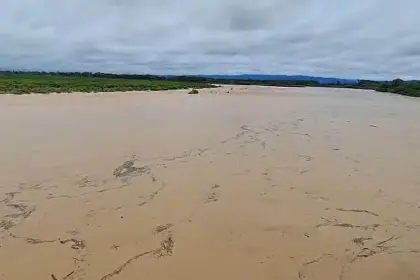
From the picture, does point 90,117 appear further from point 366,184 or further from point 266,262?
point 266,262

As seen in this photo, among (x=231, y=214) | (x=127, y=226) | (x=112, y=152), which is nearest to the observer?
(x=127, y=226)

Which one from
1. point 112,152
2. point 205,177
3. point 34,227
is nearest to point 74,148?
point 112,152

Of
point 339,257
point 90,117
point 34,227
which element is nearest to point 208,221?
point 339,257

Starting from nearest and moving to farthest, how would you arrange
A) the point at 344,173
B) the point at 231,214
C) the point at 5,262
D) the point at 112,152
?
the point at 5,262 < the point at 231,214 < the point at 344,173 < the point at 112,152

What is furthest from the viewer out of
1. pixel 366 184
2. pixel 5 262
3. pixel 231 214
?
pixel 366 184

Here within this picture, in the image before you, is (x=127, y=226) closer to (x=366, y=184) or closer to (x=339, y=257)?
(x=339, y=257)

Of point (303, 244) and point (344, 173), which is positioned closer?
point (303, 244)
